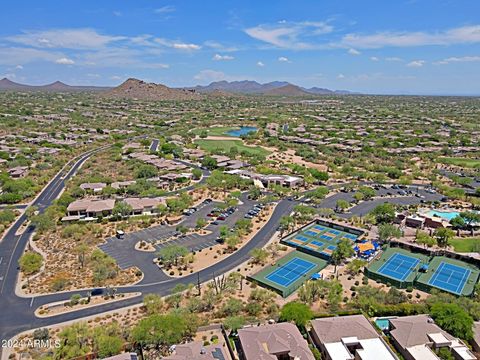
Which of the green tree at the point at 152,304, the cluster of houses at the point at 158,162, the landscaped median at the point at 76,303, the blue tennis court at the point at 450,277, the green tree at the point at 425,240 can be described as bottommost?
the landscaped median at the point at 76,303

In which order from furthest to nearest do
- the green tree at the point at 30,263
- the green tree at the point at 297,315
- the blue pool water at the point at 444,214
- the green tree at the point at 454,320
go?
the blue pool water at the point at 444,214
the green tree at the point at 30,263
the green tree at the point at 297,315
the green tree at the point at 454,320

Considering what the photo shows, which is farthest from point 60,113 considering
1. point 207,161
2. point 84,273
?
point 84,273

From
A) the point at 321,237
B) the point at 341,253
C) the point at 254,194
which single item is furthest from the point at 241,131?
the point at 341,253

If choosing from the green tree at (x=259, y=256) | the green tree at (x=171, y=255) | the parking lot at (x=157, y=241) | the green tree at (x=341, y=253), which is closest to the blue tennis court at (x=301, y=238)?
the green tree at (x=341, y=253)

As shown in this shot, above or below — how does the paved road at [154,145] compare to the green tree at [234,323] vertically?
above

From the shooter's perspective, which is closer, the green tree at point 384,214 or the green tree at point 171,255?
the green tree at point 171,255

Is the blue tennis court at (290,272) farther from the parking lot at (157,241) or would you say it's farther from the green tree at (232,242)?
the parking lot at (157,241)

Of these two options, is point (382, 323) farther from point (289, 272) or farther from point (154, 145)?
point (154, 145)
